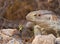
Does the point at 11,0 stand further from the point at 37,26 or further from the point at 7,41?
the point at 7,41

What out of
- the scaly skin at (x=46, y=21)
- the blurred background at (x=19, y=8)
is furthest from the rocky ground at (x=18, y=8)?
the scaly skin at (x=46, y=21)

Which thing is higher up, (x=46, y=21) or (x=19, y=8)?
(x=19, y=8)

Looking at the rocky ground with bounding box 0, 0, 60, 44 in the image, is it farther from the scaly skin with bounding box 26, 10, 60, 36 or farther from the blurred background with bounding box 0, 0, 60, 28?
the scaly skin with bounding box 26, 10, 60, 36

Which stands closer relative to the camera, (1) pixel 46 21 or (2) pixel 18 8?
(1) pixel 46 21

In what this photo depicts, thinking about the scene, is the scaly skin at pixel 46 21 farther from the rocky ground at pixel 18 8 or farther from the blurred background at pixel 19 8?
the blurred background at pixel 19 8

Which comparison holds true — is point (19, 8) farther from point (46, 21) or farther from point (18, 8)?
point (46, 21)

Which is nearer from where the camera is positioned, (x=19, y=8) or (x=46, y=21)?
(x=46, y=21)

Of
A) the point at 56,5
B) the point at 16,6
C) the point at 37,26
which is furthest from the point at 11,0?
the point at 37,26

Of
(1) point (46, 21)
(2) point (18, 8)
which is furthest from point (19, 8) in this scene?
(1) point (46, 21)
